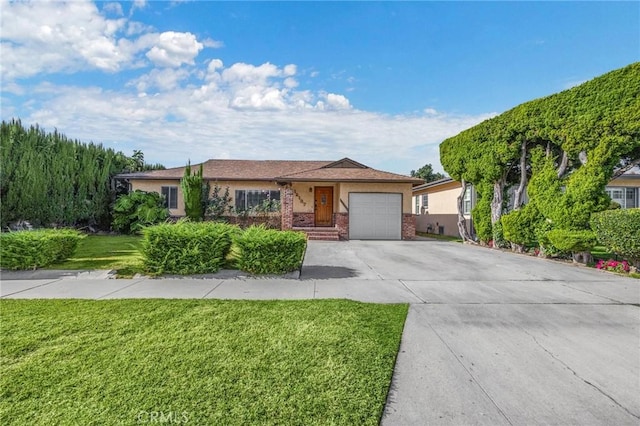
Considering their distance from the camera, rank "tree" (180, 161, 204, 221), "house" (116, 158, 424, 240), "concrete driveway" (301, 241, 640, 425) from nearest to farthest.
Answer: "concrete driveway" (301, 241, 640, 425), "tree" (180, 161, 204, 221), "house" (116, 158, 424, 240)

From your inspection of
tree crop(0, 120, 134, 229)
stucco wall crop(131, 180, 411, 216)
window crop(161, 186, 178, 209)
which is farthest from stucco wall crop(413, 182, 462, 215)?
tree crop(0, 120, 134, 229)

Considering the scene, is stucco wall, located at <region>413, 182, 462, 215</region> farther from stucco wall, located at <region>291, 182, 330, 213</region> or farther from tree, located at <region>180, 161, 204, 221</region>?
tree, located at <region>180, 161, 204, 221</region>

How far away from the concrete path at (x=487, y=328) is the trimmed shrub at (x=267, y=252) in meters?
0.46

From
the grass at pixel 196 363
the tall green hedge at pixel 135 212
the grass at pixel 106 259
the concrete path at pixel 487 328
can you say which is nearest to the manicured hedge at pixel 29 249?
the grass at pixel 106 259

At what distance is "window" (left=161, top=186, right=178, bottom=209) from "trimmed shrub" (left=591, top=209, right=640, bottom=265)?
18.6 meters

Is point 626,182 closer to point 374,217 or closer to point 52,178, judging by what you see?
point 374,217

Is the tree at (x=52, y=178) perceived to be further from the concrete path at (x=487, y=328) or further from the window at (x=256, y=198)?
the concrete path at (x=487, y=328)

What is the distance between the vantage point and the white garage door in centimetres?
1659

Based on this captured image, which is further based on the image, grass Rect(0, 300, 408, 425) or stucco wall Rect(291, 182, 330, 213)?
stucco wall Rect(291, 182, 330, 213)


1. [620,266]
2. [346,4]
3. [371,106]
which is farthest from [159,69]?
[620,266]

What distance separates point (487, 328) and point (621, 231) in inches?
257

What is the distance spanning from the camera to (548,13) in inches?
400

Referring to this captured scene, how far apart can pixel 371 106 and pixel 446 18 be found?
6100mm

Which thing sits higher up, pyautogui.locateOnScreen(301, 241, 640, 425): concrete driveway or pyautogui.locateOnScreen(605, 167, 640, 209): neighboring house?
pyautogui.locateOnScreen(605, 167, 640, 209): neighboring house
